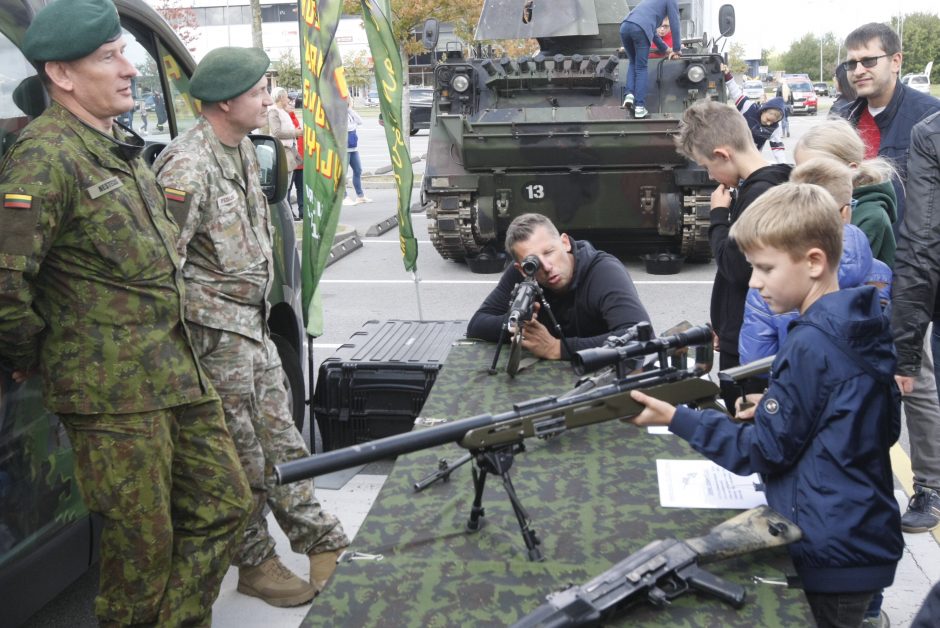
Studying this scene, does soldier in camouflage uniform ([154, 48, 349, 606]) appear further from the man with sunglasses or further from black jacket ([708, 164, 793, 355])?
the man with sunglasses

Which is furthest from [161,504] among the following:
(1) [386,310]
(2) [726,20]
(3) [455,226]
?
(2) [726,20]

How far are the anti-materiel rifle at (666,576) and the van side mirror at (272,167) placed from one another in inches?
117

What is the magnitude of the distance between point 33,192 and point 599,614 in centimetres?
187

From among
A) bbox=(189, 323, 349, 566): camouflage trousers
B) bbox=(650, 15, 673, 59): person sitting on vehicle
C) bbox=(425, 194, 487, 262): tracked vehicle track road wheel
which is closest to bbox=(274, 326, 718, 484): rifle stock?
bbox=(189, 323, 349, 566): camouflage trousers

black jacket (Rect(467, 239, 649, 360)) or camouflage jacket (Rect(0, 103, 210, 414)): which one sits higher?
camouflage jacket (Rect(0, 103, 210, 414))

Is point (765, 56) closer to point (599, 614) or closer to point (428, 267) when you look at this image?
point (428, 267)

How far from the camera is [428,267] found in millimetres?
11508

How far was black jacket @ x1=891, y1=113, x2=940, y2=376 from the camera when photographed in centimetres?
386

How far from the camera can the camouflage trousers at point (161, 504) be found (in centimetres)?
305

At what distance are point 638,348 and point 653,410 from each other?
0.19 metres

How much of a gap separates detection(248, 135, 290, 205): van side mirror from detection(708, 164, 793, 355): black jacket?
199cm

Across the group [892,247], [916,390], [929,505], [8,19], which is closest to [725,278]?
[892,247]

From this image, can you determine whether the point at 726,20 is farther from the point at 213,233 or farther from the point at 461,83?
the point at 213,233

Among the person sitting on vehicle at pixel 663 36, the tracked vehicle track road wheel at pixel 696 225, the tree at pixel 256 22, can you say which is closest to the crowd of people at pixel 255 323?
the tracked vehicle track road wheel at pixel 696 225
